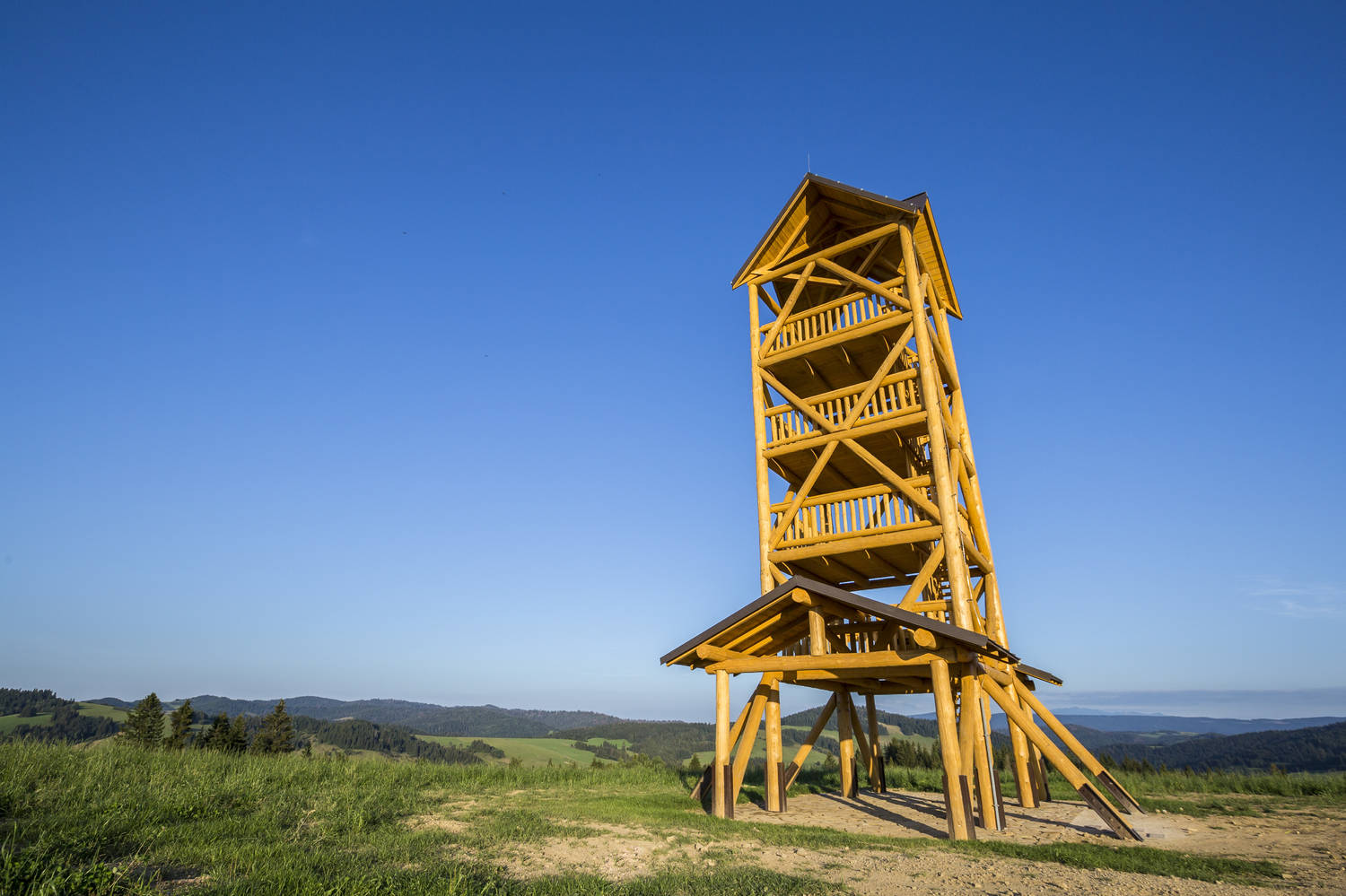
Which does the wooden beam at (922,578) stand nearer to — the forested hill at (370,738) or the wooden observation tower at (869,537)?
the wooden observation tower at (869,537)

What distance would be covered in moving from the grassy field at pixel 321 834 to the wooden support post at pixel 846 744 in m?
4.24

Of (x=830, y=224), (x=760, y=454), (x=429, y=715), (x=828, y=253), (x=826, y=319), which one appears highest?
(x=830, y=224)

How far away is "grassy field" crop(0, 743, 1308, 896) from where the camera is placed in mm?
5523

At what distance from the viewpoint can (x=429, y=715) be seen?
563 feet

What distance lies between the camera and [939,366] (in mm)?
15875

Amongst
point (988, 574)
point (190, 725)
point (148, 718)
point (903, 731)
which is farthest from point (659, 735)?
point (988, 574)

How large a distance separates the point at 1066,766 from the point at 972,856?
2740 millimetres

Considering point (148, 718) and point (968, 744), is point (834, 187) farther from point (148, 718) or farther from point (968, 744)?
point (148, 718)

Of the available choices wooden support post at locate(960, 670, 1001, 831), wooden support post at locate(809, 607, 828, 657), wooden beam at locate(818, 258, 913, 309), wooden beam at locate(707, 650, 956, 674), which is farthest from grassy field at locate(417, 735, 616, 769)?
wooden beam at locate(818, 258, 913, 309)

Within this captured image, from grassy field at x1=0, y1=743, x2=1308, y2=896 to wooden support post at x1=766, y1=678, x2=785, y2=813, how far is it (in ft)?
4.99

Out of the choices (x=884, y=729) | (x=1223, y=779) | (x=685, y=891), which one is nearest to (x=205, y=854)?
(x=685, y=891)

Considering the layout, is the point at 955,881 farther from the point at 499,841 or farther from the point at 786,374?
the point at 786,374

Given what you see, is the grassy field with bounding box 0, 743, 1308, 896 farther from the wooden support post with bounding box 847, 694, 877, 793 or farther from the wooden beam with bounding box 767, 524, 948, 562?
the wooden beam with bounding box 767, 524, 948, 562

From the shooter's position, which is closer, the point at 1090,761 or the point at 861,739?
the point at 1090,761
